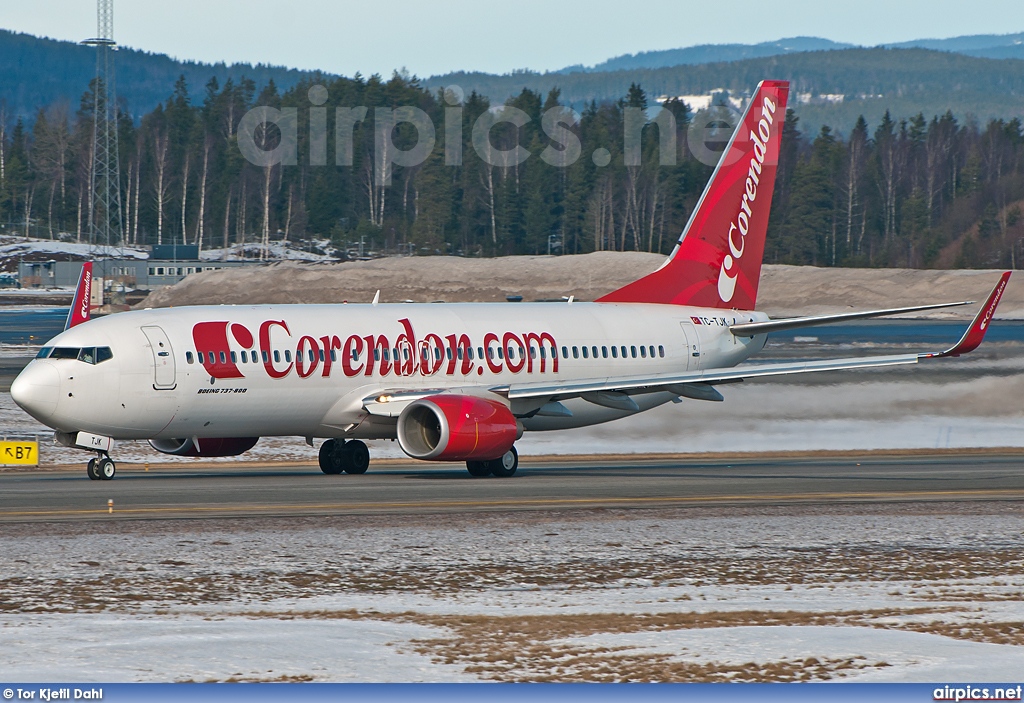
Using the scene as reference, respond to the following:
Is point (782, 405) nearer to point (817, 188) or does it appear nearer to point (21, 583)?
point (21, 583)

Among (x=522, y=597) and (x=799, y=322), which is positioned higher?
(x=799, y=322)

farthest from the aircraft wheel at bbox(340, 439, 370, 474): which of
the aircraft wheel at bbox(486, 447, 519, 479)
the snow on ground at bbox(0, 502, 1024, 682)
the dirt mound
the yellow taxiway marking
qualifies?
the dirt mound

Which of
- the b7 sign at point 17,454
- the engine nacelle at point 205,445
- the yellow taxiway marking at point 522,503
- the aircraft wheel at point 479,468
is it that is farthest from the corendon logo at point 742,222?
the b7 sign at point 17,454

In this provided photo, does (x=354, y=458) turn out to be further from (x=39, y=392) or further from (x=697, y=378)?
(x=697, y=378)

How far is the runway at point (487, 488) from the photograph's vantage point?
83.6 feet

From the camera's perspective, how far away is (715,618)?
51.4 feet

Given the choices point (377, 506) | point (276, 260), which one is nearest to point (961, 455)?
point (377, 506)

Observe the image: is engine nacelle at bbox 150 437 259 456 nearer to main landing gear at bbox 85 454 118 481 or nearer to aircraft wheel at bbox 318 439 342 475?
main landing gear at bbox 85 454 118 481

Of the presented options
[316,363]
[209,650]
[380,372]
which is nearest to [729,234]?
[380,372]

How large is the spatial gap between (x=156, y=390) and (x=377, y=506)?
6439 millimetres

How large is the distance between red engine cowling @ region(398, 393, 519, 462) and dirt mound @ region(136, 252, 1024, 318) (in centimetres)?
8137

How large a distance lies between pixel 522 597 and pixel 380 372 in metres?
15.9

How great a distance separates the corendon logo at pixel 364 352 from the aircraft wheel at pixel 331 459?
7.76 ft

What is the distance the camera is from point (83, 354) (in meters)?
29.4
